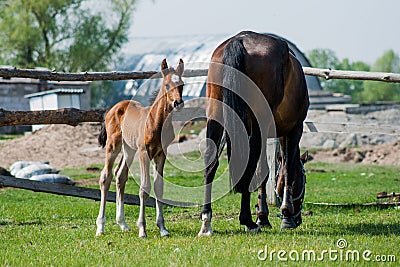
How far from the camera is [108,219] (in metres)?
9.52

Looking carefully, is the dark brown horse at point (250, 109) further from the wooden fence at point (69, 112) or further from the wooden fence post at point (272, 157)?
the wooden fence post at point (272, 157)

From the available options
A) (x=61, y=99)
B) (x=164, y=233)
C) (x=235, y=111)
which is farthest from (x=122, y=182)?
(x=61, y=99)

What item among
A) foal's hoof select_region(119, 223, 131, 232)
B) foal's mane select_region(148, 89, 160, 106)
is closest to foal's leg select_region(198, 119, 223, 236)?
foal's mane select_region(148, 89, 160, 106)

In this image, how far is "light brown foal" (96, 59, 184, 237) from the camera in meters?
7.43

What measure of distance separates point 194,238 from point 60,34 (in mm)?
42182

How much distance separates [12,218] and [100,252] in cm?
350

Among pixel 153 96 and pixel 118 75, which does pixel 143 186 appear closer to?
pixel 153 96

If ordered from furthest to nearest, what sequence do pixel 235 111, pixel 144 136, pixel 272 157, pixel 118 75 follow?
pixel 272 157, pixel 118 75, pixel 144 136, pixel 235 111

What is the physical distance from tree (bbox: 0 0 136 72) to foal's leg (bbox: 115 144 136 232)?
38337mm

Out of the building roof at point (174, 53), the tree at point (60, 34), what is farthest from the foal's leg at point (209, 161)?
the tree at point (60, 34)

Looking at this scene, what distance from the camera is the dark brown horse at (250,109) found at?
7324 mm

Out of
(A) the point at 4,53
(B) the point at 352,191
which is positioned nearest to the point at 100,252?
(B) the point at 352,191

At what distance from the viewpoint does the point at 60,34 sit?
47.3 metres

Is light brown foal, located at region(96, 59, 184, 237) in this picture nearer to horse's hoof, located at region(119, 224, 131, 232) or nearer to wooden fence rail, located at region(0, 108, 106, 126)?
horse's hoof, located at region(119, 224, 131, 232)
